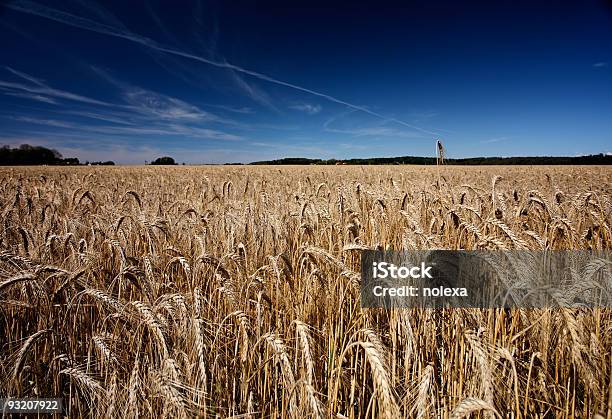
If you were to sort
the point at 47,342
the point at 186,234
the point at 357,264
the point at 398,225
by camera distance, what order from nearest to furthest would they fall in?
1. the point at 47,342
2. the point at 357,264
3. the point at 186,234
4. the point at 398,225

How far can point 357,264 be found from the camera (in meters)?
3.05

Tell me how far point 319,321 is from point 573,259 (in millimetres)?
2292

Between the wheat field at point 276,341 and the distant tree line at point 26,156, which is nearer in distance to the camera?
the wheat field at point 276,341

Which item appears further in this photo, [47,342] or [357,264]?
[357,264]

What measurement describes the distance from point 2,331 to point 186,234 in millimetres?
1693

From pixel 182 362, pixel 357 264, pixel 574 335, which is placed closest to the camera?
pixel 574 335

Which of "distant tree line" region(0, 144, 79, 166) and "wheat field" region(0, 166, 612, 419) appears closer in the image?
"wheat field" region(0, 166, 612, 419)

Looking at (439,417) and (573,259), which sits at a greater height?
(573,259)

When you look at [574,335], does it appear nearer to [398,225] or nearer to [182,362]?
[182,362]

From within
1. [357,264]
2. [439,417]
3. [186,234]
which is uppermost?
[186,234]

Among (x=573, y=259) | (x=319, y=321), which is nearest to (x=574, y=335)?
(x=319, y=321)

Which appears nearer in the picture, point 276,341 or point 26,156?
point 276,341

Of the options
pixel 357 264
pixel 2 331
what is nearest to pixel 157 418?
pixel 2 331

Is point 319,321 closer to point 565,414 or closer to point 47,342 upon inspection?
point 565,414
